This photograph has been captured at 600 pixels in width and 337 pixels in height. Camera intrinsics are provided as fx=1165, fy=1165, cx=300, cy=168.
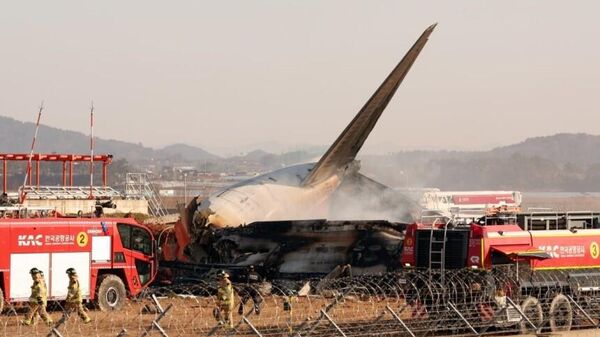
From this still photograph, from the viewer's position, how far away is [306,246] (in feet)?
138

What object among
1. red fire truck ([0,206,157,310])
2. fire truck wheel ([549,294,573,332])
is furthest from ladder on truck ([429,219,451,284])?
red fire truck ([0,206,157,310])

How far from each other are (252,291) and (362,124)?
20582 mm

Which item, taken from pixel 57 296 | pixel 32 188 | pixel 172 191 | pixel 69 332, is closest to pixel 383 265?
pixel 57 296

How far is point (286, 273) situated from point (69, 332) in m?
16.8

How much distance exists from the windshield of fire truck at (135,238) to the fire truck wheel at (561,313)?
45.9 feet

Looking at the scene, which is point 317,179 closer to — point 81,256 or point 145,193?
point 81,256

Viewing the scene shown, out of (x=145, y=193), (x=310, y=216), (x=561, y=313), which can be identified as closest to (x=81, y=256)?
(x=561, y=313)

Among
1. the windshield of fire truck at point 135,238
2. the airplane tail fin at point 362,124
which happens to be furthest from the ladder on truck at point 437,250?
the airplane tail fin at point 362,124

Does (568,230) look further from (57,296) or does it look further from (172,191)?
(172,191)

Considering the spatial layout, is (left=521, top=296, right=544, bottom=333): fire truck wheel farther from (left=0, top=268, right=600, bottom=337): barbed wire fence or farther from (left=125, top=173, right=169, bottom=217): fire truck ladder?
(left=125, top=173, right=169, bottom=217): fire truck ladder

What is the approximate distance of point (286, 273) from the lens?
136 ft

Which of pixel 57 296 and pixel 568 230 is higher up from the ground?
pixel 568 230

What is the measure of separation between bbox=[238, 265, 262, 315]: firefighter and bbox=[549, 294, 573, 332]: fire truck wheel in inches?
267

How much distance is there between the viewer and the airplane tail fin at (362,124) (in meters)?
49.4
